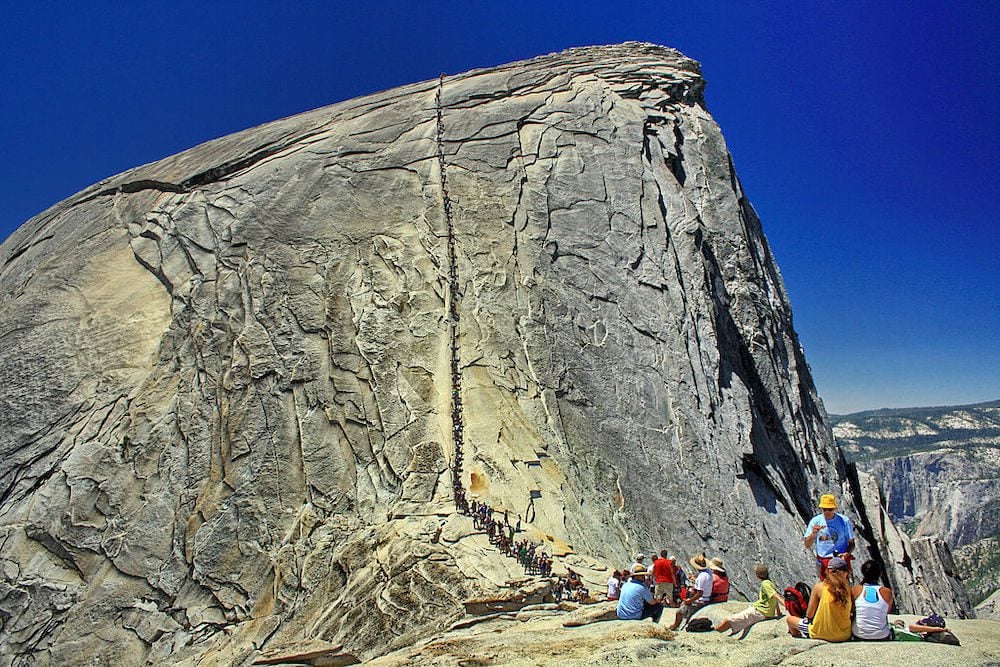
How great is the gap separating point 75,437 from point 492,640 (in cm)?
1613

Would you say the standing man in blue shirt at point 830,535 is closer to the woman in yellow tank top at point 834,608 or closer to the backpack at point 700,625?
the woman in yellow tank top at point 834,608

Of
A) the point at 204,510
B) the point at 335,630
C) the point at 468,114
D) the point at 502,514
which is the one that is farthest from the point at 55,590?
the point at 468,114

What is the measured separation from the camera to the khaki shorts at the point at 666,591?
1027cm

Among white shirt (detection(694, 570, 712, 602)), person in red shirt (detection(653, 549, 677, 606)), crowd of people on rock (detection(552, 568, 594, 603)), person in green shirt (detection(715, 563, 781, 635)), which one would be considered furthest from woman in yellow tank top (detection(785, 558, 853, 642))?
crowd of people on rock (detection(552, 568, 594, 603))

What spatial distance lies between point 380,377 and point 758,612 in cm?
1264

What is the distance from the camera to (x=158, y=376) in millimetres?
20750

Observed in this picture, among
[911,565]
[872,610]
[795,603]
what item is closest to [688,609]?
[795,603]

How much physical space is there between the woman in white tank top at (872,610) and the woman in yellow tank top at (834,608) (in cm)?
11

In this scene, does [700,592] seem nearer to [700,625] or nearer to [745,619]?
[700,625]

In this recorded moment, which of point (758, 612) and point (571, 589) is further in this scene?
point (571, 589)

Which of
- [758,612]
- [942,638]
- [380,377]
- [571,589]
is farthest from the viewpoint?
[380,377]

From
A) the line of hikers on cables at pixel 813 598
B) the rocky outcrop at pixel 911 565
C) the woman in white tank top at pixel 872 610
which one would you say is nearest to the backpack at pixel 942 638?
the line of hikers on cables at pixel 813 598

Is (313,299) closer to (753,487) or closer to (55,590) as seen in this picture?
(55,590)

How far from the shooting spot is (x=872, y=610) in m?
7.72
